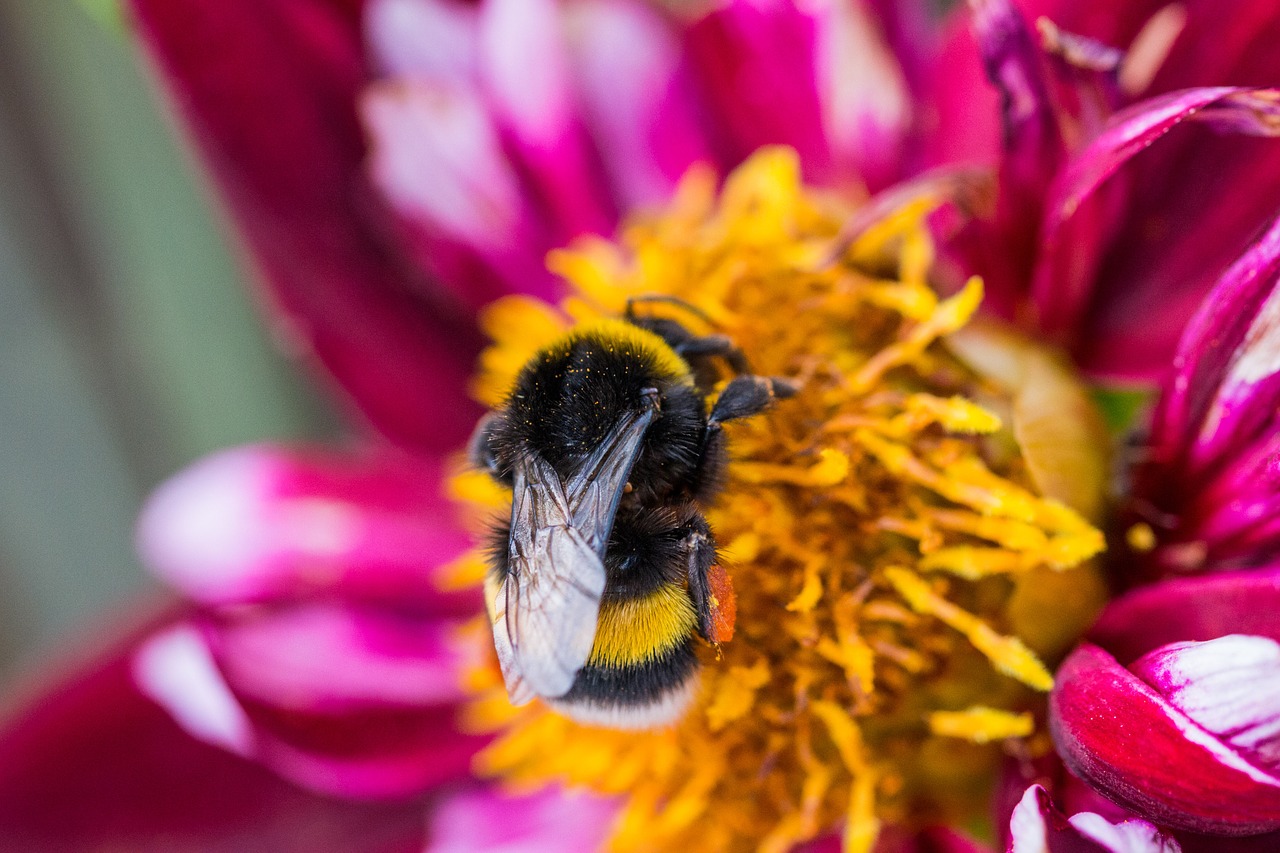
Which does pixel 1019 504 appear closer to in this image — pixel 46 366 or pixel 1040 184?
pixel 1040 184

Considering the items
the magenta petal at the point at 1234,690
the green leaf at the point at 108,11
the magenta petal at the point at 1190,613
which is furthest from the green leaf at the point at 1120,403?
the green leaf at the point at 108,11

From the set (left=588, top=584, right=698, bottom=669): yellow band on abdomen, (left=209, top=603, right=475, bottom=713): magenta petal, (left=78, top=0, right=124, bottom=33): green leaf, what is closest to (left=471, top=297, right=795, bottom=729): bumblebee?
(left=588, top=584, right=698, bottom=669): yellow band on abdomen

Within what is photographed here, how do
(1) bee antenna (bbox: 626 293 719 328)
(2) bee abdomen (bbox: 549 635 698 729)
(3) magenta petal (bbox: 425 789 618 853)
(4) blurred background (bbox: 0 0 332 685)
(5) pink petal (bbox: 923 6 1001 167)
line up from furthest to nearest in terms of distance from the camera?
1. (4) blurred background (bbox: 0 0 332 685)
2. (3) magenta petal (bbox: 425 789 618 853)
3. (5) pink petal (bbox: 923 6 1001 167)
4. (1) bee antenna (bbox: 626 293 719 328)
5. (2) bee abdomen (bbox: 549 635 698 729)

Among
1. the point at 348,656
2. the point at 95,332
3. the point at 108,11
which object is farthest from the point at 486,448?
the point at 95,332

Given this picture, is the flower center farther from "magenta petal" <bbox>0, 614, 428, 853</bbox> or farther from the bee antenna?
"magenta petal" <bbox>0, 614, 428, 853</bbox>

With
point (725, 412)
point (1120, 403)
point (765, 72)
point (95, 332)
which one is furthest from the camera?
point (95, 332)

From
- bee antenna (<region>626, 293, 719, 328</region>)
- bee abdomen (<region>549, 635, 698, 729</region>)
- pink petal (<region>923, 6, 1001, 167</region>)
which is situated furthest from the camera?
pink petal (<region>923, 6, 1001, 167</region>)

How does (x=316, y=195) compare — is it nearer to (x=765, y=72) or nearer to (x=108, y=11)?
(x=108, y=11)
